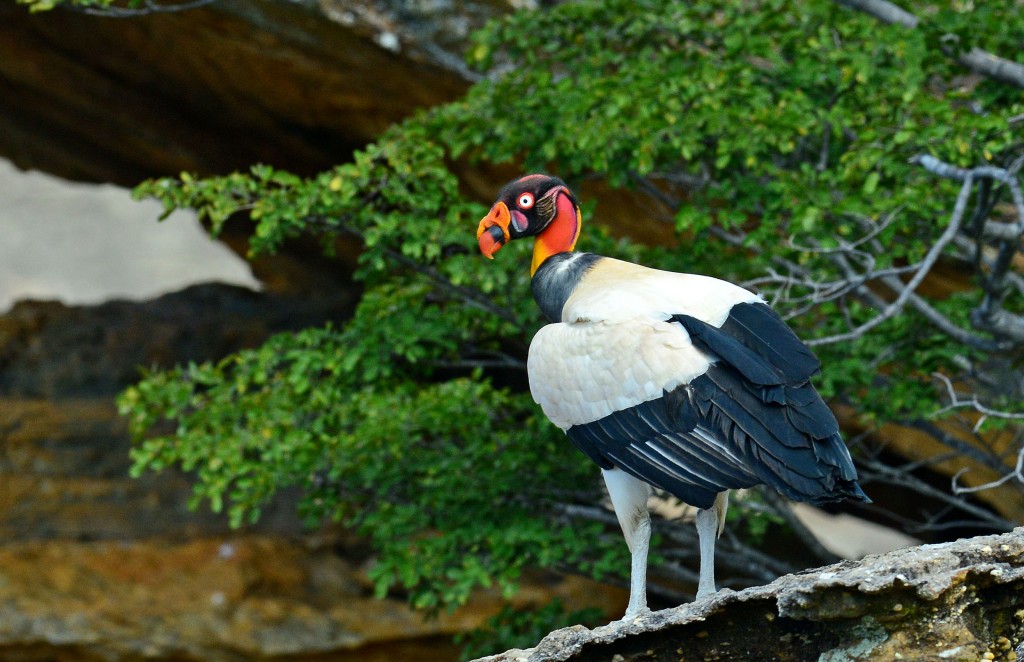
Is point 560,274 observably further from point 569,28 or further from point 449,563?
point 569,28

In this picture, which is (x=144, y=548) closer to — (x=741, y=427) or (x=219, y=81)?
(x=219, y=81)

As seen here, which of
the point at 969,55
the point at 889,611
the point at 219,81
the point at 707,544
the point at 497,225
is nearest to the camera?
the point at 889,611

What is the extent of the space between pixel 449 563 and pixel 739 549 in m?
1.72

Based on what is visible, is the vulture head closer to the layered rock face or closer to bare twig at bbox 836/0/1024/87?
bare twig at bbox 836/0/1024/87

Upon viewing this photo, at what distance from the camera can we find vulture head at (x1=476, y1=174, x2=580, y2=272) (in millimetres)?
4621

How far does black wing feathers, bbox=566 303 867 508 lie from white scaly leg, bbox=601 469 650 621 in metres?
0.20

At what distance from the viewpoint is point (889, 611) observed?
116 inches

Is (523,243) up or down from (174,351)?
up

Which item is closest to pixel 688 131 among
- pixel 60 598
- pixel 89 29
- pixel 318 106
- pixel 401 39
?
pixel 401 39

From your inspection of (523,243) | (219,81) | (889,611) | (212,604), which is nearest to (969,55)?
(523,243)

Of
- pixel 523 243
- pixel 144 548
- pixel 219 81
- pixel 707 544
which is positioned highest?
pixel 219 81

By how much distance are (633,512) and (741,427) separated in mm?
684

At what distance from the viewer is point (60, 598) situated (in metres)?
10.3

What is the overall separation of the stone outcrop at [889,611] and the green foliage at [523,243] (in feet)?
10.2
